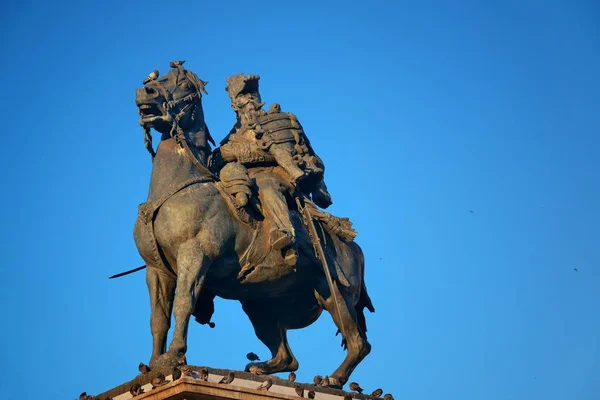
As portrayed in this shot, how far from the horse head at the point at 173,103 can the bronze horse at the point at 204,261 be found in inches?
0.5

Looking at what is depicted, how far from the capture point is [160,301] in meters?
21.2

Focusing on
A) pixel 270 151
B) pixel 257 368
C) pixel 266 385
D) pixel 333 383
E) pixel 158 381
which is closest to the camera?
pixel 158 381

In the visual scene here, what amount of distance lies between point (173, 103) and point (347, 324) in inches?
156

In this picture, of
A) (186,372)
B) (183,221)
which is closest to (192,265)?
(183,221)

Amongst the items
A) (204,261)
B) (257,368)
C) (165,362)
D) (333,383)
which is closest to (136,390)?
(165,362)

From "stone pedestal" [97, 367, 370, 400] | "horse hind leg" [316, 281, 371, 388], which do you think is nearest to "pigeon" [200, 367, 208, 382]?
"stone pedestal" [97, 367, 370, 400]

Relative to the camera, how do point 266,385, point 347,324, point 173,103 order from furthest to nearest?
point 347,324 < point 173,103 < point 266,385

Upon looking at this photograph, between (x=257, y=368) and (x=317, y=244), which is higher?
(x=317, y=244)

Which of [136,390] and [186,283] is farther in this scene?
[186,283]

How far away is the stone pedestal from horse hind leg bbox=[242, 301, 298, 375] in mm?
1795

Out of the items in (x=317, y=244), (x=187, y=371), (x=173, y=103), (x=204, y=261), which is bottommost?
(x=187, y=371)

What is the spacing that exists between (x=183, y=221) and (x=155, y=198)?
629mm

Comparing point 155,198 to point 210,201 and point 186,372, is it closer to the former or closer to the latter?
point 210,201

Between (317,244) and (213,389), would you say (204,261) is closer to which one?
(317,244)
